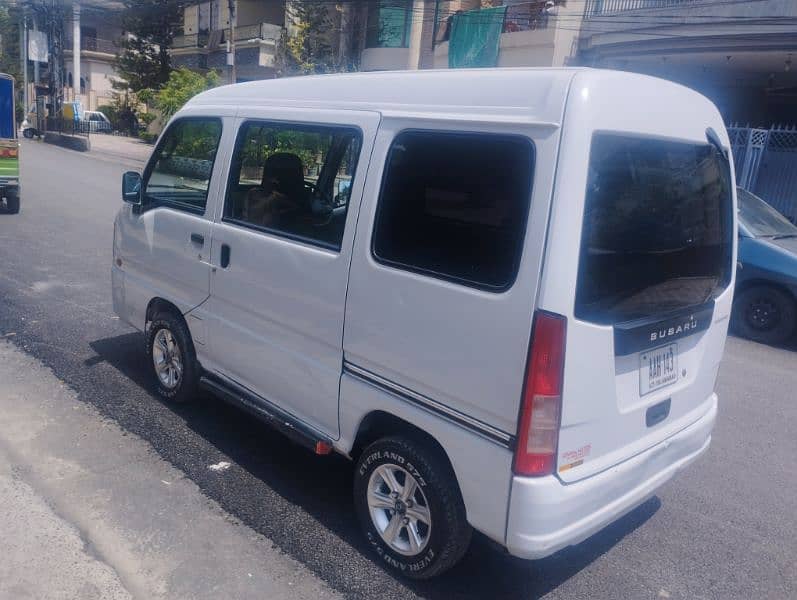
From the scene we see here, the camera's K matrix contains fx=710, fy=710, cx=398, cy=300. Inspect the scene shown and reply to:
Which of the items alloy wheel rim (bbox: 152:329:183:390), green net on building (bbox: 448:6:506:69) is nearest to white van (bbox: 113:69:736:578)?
alloy wheel rim (bbox: 152:329:183:390)

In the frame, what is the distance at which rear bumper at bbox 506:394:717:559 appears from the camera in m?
2.66

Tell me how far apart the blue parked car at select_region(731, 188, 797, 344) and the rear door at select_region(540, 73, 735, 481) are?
4.75 m

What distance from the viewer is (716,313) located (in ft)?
11.2

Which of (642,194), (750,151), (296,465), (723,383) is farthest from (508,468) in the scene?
(750,151)

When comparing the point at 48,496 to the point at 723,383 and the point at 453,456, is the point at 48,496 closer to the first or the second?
the point at 453,456

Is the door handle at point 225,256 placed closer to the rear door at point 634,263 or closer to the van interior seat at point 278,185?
the van interior seat at point 278,185

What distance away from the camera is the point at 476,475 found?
9.23 ft

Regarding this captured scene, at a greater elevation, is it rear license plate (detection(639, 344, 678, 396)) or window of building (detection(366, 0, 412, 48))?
window of building (detection(366, 0, 412, 48))

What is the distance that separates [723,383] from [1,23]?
63599 millimetres

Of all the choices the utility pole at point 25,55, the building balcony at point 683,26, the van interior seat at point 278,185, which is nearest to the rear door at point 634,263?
the van interior seat at point 278,185

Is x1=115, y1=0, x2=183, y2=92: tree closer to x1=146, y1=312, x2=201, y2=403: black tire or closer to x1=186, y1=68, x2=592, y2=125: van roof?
x1=146, y1=312, x2=201, y2=403: black tire

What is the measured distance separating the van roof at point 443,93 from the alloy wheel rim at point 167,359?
5.96 ft

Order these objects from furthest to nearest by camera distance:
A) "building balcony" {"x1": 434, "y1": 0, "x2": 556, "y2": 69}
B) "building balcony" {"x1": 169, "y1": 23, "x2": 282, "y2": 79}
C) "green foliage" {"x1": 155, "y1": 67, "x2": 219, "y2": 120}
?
1. "building balcony" {"x1": 169, "y1": 23, "x2": 282, "y2": 79}
2. "green foliage" {"x1": 155, "y1": 67, "x2": 219, "y2": 120}
3. "building balcony" {"x1": 434, "y1": 0, "x2": 556, "y2": 69}

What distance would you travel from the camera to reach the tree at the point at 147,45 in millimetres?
41781
